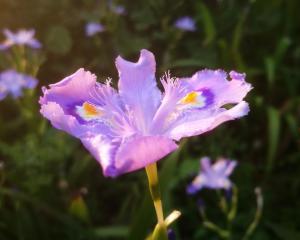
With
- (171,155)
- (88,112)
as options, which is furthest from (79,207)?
(88,112)

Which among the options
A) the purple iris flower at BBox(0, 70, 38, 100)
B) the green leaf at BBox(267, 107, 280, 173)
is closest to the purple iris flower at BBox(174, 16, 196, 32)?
the green leaf at BBox(267, 107, 280, 173)

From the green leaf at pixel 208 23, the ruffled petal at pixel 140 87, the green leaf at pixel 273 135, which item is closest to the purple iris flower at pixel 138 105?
the ruffled petal at pixel 140 87

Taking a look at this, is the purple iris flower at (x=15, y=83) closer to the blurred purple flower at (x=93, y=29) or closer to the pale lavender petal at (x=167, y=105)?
the blurred purple flower at (x=93, y=29)

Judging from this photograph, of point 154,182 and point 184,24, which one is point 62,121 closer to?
point 154,182

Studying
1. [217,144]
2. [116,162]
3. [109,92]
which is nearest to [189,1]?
[217,144]

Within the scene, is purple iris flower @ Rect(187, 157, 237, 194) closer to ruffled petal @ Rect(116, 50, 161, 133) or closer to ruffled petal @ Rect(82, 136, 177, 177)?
ruffled petal @ Rect(116, 50, 161, 133)

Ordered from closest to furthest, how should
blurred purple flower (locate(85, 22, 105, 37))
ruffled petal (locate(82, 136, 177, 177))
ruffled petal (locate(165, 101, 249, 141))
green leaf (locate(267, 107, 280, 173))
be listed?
1. ruffled petal (locate(82, 136, 177, 177))
2. ruffled petal (locate(165, 101, 249, 141))
3. green leaf (locate(267, 107, 280, 173))
4. blurred purple flower (locate(85, 22, 105, 37))
